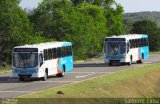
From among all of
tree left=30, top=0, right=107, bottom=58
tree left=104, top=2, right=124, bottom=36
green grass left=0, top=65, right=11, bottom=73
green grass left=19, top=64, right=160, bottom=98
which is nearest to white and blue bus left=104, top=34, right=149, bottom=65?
green grass left=19, top=64, right=160, bottom=98

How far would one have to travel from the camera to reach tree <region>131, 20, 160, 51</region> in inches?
3676

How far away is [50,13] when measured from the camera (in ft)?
208

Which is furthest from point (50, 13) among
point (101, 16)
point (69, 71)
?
point (69, 71)

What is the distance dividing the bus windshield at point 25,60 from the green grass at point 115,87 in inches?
156

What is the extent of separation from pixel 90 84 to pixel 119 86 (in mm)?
2370

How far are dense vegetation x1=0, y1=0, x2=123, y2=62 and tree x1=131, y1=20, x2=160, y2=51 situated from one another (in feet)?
32.5

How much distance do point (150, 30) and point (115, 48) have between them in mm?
45845

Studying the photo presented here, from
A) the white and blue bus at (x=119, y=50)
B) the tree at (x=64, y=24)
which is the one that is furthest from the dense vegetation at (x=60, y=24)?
the white and blue bus at (x=119, y=50)

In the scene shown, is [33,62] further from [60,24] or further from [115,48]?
[60,24]

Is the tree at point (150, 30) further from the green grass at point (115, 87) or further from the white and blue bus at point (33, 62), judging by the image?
the white and blue bus at point (33, 62)

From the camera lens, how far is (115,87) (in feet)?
109

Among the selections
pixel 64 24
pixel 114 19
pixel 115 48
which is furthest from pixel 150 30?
pixel 115 48

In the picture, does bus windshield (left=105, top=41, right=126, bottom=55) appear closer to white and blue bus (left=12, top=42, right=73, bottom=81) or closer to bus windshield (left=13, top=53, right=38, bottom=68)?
white and blue bus (left=12, top=42, right=73, bottom=81)

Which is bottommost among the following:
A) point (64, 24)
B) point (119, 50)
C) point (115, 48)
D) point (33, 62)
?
point (33, 62)
